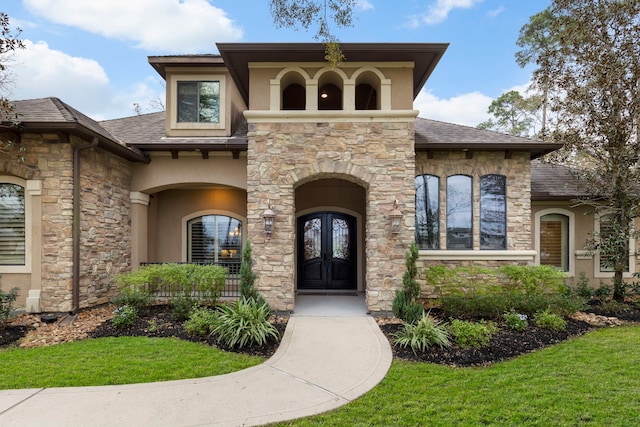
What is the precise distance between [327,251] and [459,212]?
152 inches

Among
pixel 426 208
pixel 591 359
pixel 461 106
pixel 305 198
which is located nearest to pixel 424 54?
pixel 426 208

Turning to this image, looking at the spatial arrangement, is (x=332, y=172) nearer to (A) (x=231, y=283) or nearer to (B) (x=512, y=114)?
(A) (x=231, y=283)

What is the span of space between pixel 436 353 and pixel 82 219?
24.7 feet

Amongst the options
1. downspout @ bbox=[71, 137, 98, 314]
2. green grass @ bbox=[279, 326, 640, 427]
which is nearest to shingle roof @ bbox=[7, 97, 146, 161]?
downspout @ bbox=[71, 137, 98, 314]

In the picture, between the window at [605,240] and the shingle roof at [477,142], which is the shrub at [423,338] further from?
the window at [605,240]

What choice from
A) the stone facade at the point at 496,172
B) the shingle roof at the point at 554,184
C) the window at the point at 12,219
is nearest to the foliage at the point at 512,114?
the shingle roof at the point at 554,184

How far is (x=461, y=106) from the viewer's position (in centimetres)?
2748

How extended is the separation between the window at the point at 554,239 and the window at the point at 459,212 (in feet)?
9.23

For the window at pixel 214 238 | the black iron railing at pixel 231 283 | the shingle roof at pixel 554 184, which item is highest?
the shingle roof at pixel 554 184

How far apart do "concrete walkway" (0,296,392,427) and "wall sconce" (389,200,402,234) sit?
246 cm

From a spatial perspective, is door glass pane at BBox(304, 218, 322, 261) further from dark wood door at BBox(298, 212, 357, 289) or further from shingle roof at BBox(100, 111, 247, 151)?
shingle roof at BBox(100, 111, 247, 151)

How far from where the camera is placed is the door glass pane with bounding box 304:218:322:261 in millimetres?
9695

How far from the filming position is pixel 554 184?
31.3ft

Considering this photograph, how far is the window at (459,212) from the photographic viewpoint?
27.5ft
